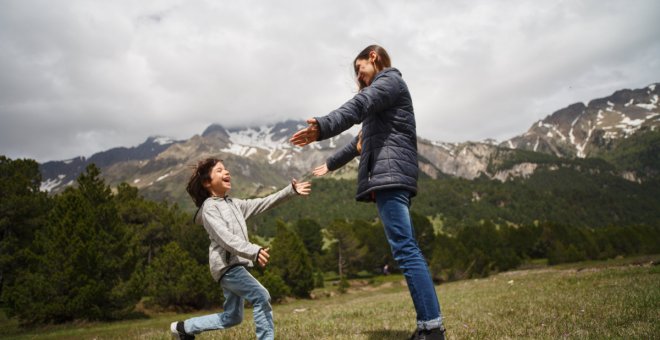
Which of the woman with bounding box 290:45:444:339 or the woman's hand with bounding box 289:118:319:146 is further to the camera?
the woman with bounding box 290:45:444:339

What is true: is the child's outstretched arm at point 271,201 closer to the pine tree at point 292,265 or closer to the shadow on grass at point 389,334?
the shadow on grass at point 389,334

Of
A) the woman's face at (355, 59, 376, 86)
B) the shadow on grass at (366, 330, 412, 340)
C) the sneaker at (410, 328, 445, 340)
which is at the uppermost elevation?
the woman's face at (355, 59, 376, 86)

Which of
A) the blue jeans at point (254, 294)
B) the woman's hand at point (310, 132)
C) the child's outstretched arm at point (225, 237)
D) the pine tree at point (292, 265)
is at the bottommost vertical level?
the pine tree at point (292, 265)

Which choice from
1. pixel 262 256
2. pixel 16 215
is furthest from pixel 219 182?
pixel 16 215

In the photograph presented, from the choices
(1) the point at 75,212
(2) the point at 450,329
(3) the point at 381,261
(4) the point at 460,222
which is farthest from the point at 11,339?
(4) the point at 460,222

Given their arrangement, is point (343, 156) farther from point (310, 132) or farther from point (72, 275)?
point (72, 275)

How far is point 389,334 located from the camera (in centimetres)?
666

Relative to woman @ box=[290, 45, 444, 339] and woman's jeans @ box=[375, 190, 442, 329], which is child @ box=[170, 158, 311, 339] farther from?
woman's jeans @ box=[375, 190, 442, 329]

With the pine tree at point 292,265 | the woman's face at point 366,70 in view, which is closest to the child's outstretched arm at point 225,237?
the woman's face at point 366,70

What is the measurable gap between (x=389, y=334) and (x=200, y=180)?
419 centimetres

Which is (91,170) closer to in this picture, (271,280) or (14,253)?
(14,253)

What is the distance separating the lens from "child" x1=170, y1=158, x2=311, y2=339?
5.55m

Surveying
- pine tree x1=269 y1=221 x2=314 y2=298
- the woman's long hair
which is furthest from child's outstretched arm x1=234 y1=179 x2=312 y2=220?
pine tree x1=269 y1=221 x2=314 y2=298

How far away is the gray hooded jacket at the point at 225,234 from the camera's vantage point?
213 inches
